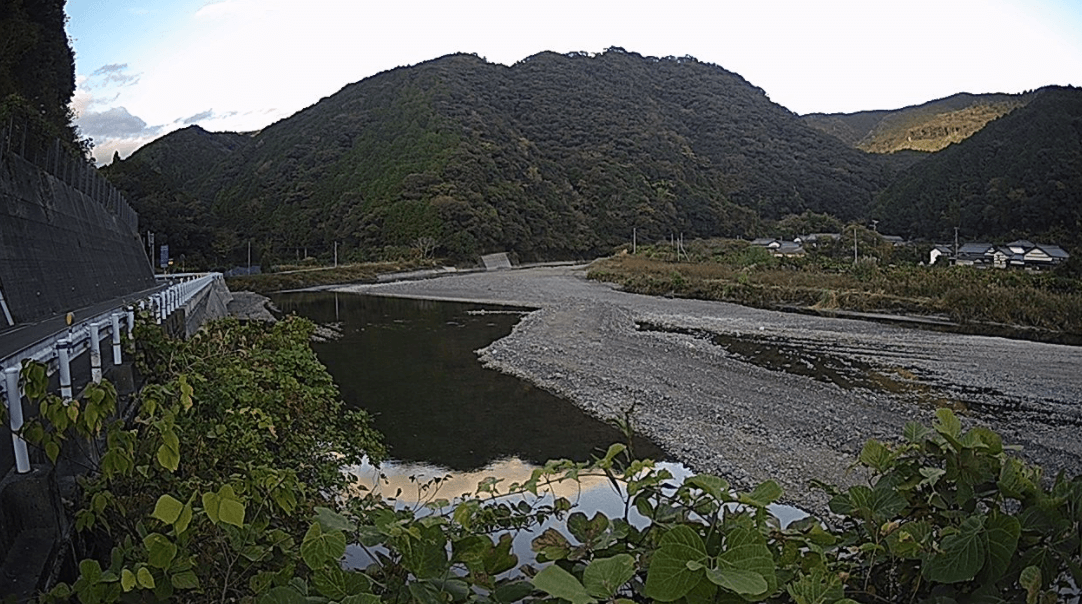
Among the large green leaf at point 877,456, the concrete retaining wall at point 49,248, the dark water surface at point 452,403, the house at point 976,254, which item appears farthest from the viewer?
the house at point 976,254

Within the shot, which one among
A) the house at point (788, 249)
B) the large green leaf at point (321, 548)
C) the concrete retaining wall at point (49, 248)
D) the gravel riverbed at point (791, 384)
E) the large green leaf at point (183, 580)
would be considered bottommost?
the gravel riverbed at point (791, 384)

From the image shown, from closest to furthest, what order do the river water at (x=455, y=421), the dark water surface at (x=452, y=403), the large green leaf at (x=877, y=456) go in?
the large green leaf at (x=877, y=456), the river water at (x=455, y=421), the dark water surface at (x=452, y=403)

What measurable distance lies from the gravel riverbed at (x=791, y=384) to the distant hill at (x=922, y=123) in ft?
255

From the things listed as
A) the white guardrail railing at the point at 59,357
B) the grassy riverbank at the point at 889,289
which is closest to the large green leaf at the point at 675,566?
the white guardrail railing at the point at 59,357

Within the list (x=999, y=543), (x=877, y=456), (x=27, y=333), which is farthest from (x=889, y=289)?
(x=999, y=543)

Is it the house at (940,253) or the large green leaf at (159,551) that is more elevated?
the large green leaf at (159,551)

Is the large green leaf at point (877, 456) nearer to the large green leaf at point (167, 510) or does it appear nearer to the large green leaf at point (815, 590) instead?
the large green leaf at point (815, 590)

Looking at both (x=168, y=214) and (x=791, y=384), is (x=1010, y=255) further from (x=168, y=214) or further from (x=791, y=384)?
(x=168, y=214)

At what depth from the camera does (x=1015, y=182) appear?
52844 millimetres

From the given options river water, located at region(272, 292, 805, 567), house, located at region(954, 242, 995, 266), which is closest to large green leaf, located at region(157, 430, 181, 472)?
river water, located at region(272, 292, 805, 567)

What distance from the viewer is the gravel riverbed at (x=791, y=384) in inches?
379

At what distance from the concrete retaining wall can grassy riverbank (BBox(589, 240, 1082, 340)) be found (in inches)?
880

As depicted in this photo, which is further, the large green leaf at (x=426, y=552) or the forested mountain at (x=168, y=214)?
the forested mountain at (x=168, y=214)

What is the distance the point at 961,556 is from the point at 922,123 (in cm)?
13155
